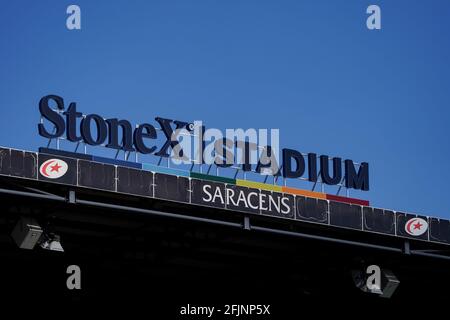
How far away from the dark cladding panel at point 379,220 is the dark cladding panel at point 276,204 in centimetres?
370

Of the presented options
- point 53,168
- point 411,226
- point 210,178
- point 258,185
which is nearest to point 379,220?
point 411,226

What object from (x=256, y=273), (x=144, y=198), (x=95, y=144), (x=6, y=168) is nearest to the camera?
(x=6, y=168)

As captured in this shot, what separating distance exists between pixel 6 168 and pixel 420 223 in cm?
1829

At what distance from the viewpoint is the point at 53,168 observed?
40.3 meters

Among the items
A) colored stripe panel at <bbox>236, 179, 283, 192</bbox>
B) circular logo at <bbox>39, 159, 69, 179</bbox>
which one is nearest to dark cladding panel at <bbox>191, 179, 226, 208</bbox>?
colored stripe panel at <bbox>236, 179, 283, 192</bbox>

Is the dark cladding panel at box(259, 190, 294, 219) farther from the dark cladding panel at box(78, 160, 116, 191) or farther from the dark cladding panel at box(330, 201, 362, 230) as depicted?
the dark cladding panel at box(78, 160, 116, 191)

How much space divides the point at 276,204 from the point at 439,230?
8.26 m

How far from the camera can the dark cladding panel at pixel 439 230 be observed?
163 feet

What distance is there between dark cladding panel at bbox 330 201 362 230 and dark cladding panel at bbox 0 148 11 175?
13681 mm

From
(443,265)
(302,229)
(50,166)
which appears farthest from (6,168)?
(443,265)

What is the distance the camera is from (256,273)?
5316 cm
